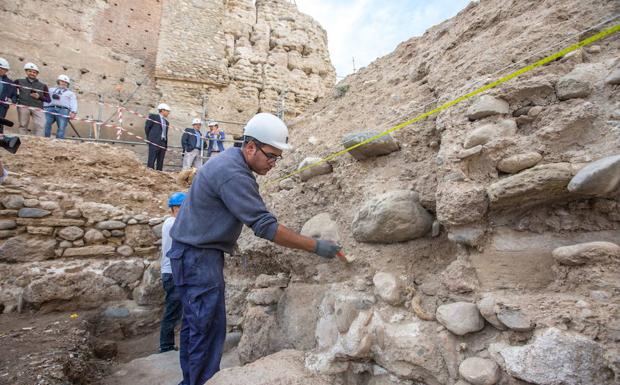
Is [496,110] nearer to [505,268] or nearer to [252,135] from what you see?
[505,268]

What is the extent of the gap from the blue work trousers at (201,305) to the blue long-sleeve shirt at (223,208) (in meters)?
0.10

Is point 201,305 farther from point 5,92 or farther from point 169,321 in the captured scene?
point 5,92

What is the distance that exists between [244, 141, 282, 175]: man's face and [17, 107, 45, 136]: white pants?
241 inches

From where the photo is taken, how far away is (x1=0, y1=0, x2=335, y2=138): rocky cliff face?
10.5 metres

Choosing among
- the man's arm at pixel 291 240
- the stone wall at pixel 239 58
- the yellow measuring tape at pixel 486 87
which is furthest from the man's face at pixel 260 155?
the stone wall at pixel 239 58

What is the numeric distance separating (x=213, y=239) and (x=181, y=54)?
11321mm

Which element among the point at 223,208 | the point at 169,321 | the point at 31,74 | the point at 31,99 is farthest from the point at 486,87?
the point at 31,74

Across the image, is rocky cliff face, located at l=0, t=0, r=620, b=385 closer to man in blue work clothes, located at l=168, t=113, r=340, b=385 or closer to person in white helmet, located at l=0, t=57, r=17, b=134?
man in blue work clothes, located at l=168, t=113, r=340, b=385

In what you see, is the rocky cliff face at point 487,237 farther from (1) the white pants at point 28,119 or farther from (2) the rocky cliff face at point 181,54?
(2) the rocky cliff face at point 181,54

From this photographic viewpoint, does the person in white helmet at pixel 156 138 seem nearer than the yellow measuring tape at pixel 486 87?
No

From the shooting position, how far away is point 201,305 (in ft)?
6.62

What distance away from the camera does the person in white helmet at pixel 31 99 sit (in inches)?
231

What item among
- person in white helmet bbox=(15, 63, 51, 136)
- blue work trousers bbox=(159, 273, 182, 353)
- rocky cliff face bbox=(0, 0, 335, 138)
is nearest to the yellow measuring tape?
blue work trousers bbox=(159, 273, 182, 353)

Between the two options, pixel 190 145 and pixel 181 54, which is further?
pixel 181 54
